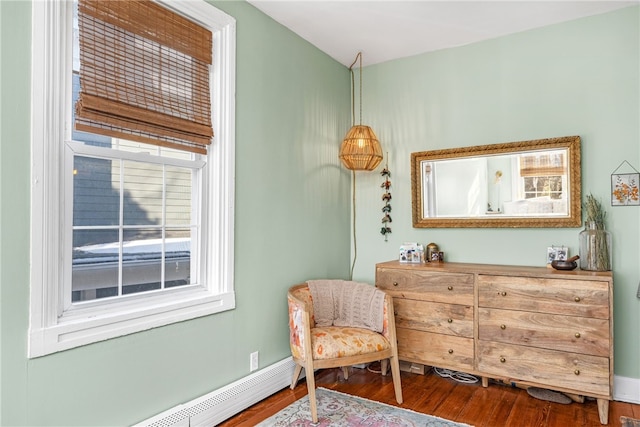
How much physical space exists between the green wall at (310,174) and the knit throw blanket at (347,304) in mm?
257

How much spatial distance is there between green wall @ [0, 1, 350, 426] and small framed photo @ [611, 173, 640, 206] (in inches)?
83.2

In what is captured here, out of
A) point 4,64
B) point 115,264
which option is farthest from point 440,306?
point 4,64

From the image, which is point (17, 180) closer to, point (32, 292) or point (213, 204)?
point (32, 292)

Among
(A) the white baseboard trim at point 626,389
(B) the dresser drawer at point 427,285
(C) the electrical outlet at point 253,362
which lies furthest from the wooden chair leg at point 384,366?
(A) the white baseboard trim at point 626,389

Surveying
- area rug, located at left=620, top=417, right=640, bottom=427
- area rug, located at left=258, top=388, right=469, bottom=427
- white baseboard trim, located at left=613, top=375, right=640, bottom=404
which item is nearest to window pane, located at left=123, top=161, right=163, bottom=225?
area rug, located at left=258, top=388, right=469, bottom=427

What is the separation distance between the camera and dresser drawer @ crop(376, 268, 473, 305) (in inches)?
117

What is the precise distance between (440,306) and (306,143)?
1.66 m

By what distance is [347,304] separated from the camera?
313 cm

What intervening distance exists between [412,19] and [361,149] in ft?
3.48

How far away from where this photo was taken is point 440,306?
10.0 ft

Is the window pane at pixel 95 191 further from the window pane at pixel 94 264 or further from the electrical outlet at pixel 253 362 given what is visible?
the electrical outlet at pixel 253 362

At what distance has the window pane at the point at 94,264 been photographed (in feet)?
6.43

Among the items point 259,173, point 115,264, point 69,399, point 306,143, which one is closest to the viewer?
point 69,399

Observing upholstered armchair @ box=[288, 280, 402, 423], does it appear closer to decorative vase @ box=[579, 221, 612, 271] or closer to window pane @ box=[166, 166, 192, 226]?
window pane @ box=[166, 166, 192, 226]
